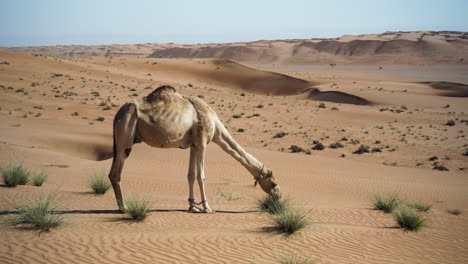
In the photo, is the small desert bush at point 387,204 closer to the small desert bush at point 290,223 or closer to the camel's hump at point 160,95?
the small desert bush at point 290,223

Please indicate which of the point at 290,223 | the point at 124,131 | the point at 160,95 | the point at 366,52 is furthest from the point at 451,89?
the point at 366,52

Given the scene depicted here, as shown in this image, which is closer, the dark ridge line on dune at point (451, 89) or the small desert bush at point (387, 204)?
the small desert bush at point (387, 204)

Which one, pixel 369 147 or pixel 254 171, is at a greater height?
pixel 254 171

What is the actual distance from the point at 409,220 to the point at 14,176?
9.96 meters

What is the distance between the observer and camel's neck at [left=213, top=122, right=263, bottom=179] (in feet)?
32.6

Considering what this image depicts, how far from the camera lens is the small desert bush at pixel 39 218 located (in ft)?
23.9

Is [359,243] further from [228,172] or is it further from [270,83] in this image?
[270,83]

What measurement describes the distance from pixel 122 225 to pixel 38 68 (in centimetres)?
4635

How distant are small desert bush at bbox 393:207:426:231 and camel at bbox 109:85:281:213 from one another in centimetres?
433

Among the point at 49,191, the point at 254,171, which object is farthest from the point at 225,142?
the point at 49,191

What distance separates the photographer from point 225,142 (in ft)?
32.9

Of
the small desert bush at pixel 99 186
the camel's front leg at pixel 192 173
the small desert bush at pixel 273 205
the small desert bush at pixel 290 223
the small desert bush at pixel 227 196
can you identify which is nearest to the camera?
the small desert bush at pixel 290 223

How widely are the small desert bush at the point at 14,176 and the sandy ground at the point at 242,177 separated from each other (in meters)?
0.49

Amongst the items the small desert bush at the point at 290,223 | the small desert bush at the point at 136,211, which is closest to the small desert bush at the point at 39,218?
the small desert bush at the point at 136,211
